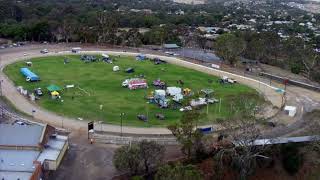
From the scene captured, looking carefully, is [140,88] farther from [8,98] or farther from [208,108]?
[8,98]

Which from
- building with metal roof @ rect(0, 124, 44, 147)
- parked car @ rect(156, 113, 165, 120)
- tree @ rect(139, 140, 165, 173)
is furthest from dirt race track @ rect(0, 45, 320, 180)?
building with metal roof @ rect(0, 124, 44, 147)

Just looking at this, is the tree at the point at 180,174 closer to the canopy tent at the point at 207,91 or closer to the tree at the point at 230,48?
the canopy tent at the point at 207,91

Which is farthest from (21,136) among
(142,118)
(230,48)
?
(230,48)

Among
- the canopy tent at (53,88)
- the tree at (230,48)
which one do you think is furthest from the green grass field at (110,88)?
the tree at (230,48)

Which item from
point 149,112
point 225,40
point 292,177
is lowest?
point 292,177

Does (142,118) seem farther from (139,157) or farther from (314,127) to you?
(314,127)

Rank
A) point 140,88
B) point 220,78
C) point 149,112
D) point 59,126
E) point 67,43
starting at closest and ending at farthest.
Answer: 1. point 59,126
2. point 149,112
3. point 140,88
4. point 220,78
5. point 67,43

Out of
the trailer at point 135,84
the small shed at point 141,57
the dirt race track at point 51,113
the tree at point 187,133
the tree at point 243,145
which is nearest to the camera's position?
the tree at point 243,145

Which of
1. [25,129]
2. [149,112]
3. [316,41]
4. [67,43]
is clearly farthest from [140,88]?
[316,41]
